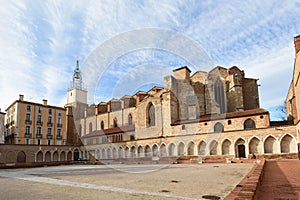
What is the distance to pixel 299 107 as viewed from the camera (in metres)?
23.6

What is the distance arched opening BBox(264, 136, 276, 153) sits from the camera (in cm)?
2683

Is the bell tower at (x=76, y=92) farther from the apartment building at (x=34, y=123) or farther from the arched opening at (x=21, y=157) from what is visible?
the arched opening at (x=21, y=157)

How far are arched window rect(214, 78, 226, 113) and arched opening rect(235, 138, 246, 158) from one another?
303 inches

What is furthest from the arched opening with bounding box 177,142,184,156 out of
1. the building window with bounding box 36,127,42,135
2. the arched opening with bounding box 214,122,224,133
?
the building window with bounding box 36,127,42,135

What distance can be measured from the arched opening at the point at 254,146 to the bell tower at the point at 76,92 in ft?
149

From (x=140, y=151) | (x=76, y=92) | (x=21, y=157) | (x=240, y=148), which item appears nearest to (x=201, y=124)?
(x=240, y=148)

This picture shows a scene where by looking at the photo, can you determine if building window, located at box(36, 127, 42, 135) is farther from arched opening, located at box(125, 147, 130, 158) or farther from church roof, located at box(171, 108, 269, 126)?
church roof, located at box(171, 108, 269, 126)

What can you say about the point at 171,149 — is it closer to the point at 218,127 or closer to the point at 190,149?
the point at 190,149

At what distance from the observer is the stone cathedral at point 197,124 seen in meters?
27.9

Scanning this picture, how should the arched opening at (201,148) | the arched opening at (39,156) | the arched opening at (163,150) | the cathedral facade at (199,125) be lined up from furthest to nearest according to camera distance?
the arched opening at (39,156)
the arched opening at (163,150)
the arched opening at (201,148)
the cathedral facade at (199,125)

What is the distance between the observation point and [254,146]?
28.2 m

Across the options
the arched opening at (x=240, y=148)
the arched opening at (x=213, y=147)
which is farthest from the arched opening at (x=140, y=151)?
the arched opening at (x=240, y=148)

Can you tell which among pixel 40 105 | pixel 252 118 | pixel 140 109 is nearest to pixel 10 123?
pixel 40 105

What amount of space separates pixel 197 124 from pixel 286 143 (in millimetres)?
10951
